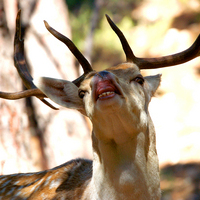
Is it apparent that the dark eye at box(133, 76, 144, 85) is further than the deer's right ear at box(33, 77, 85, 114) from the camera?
No

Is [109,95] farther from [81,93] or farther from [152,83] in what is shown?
[152,83]

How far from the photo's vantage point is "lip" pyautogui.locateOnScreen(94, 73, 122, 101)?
8.04ft

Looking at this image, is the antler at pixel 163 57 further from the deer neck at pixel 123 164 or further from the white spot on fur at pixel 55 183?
the white spot on fur at pixel 55 183

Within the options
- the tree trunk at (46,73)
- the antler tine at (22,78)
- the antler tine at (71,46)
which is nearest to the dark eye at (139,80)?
the antler tine at (71,46)

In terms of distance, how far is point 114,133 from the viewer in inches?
103

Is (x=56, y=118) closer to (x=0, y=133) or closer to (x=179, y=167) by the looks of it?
(x=0, y=133)

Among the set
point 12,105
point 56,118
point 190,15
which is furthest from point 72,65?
point 190,15

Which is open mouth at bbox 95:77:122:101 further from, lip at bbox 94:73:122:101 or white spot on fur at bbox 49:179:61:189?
white spot on fur at bbox 49:179:61:189

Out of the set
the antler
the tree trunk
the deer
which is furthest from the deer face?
the tree trunk

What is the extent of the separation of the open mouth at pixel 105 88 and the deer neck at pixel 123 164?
0.19 m

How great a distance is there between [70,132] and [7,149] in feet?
5.97

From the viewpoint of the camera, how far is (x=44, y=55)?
6492mm

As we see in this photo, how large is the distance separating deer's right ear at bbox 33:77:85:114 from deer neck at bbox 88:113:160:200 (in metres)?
0.48

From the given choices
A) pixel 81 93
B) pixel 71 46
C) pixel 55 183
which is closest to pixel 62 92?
pixel 81 93
